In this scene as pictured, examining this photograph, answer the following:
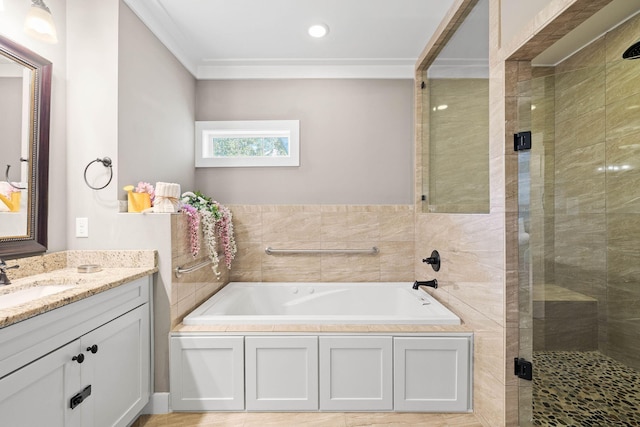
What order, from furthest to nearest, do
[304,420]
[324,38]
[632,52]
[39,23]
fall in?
[324,38] < [304,420] < [39,23] < [632,52]

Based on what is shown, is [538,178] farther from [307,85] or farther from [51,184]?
[51,184]

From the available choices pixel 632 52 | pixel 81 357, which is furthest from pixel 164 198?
pixel 632 52

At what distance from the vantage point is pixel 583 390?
1.60 meters

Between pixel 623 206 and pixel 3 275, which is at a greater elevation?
pixel 623 206

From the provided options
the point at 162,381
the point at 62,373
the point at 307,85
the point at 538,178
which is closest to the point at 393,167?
the point at 307,85

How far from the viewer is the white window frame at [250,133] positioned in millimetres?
3174

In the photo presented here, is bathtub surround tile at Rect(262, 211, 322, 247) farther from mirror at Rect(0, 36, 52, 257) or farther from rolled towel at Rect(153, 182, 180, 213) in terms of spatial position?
mirror at Rect(0, 36, 52, 257)

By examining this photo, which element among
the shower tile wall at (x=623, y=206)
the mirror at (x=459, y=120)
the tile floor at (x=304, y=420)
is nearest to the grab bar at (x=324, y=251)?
the mirror at (x=459, y=120)

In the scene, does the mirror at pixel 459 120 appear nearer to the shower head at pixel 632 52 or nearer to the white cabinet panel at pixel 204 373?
the shower head at pixel 632 52

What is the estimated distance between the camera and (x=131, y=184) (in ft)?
7.10

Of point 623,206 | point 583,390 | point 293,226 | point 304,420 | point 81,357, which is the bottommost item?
point 304,420

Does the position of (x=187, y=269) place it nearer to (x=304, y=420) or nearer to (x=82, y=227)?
(x=82, y=227)

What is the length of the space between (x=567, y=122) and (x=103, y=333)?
2.47 m

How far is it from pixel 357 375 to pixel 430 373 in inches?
17.7
